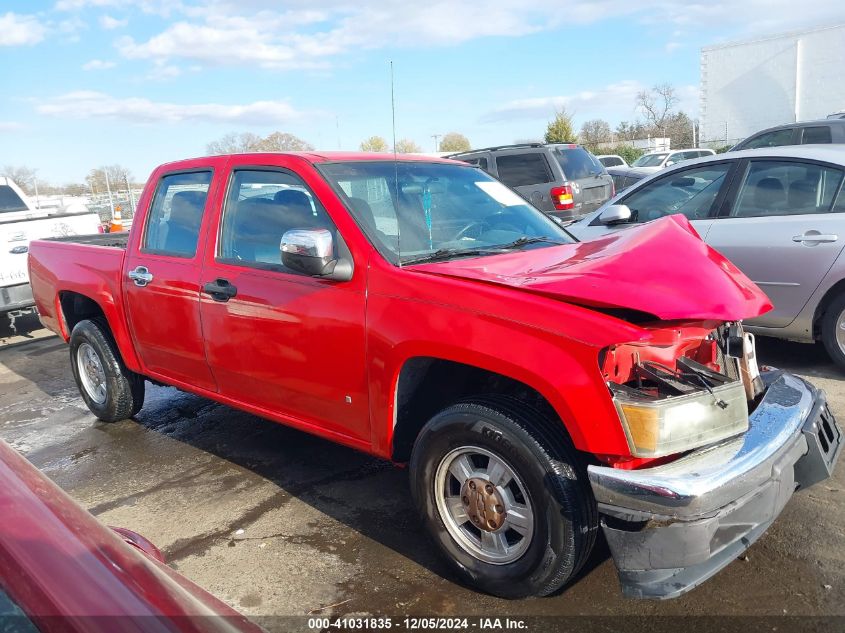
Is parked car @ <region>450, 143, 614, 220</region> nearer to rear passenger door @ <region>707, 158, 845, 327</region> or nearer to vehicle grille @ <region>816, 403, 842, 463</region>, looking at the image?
rear passenger door @ <region>707, 158, 845, 327</region>

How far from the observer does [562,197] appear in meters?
11.4

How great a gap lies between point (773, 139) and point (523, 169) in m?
5.49

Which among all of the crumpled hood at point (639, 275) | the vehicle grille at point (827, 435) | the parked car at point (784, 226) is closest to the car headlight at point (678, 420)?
the crumpled hood at point (639, 275)

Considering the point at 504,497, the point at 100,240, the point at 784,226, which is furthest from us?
the point at 100,240

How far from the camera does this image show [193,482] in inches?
172

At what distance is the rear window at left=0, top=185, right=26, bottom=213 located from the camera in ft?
37.2

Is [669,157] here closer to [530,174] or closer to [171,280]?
[530,174]

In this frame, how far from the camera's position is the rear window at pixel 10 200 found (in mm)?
11344

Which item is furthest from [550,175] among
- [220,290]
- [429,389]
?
[429,389]

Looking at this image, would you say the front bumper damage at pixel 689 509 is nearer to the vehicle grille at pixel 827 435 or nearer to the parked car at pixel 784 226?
the vehicle grille at pixel 827 435

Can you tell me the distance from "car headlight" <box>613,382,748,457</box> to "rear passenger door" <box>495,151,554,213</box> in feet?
30.4

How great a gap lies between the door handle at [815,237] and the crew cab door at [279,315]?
11.8ft

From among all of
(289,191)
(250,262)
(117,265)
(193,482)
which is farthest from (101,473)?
(289,191)

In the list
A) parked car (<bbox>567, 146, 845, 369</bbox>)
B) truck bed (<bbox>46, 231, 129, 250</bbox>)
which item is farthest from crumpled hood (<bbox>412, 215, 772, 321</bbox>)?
truck bed (<bbox>46, 231, 129, 250</bbox>)
